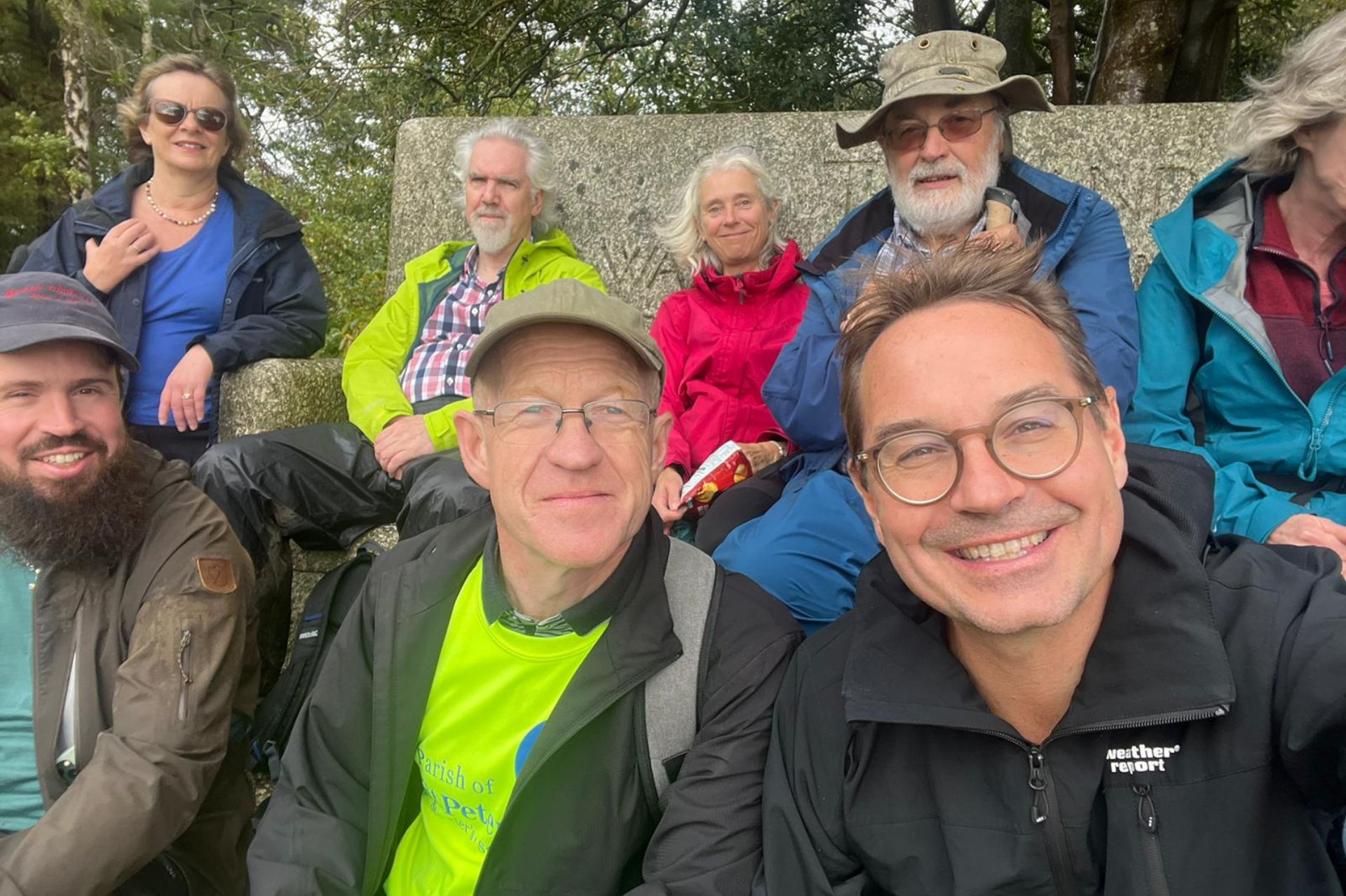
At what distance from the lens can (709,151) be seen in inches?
184

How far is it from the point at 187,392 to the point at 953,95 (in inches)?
121

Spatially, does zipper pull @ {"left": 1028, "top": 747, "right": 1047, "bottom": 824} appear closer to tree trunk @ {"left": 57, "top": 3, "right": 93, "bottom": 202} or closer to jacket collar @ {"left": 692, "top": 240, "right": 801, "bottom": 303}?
jacket collar @ {"left": 692, "top": 240, "right": 801, "bottom": 303}

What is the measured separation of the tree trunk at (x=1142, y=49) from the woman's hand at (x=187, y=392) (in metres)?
5.47

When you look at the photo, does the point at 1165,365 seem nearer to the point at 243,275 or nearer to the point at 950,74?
the point at 950,74

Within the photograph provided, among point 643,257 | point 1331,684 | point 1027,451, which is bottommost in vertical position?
point 1331,684

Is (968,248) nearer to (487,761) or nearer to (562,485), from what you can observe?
(562,485)

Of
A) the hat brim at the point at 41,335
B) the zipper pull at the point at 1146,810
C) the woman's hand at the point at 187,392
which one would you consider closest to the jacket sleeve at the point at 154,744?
the hat brim at the point at 41,335

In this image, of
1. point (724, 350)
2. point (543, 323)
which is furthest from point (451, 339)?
point (543, 323)

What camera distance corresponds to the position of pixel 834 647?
5.87 ft

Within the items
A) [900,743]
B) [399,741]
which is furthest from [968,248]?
[399,741]

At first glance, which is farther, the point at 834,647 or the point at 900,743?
the point at 834,647

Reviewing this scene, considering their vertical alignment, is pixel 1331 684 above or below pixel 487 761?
above

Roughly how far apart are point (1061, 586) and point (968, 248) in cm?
68

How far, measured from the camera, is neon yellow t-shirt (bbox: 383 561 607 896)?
1.94 metres
